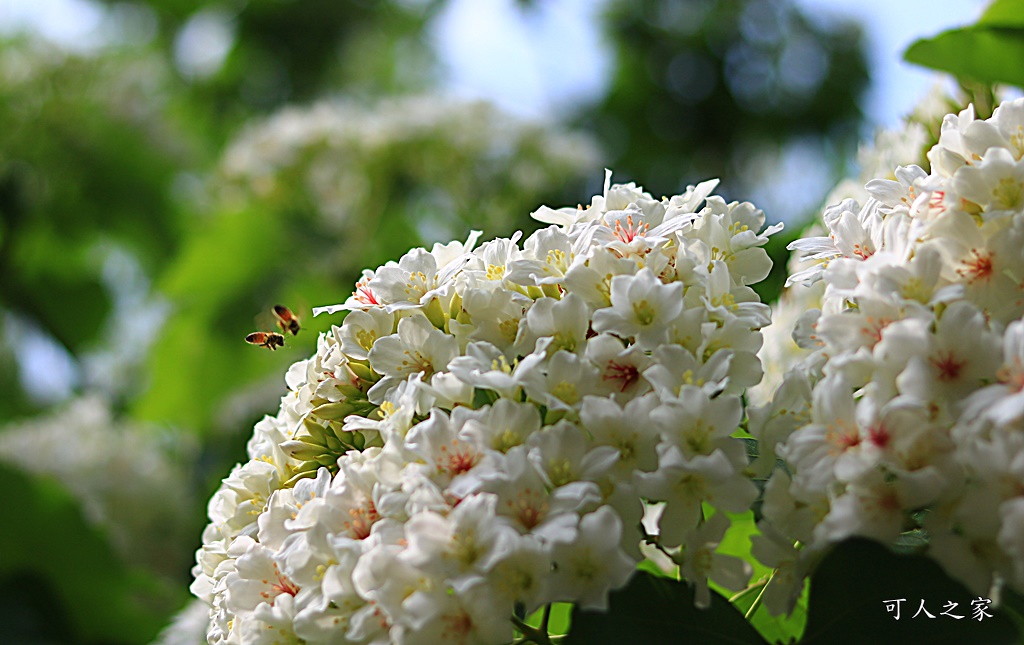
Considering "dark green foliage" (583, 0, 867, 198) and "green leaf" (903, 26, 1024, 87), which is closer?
"green leaf" (903, 26, 1024, 87)

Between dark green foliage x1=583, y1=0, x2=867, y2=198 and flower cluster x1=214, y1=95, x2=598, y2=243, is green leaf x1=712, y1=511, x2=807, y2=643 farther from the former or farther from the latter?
dark green foliage x1=583, y1=0, x2=867, y2=198

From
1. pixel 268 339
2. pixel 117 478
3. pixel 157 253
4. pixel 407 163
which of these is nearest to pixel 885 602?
pixel 268 339

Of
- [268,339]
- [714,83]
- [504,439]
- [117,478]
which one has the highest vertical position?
[714,83]

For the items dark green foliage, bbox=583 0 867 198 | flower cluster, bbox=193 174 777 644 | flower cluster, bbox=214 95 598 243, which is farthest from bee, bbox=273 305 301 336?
dark green foliage, bbox=583 0 867 198

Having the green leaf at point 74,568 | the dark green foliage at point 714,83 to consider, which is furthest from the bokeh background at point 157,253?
the dark green foliage at point 714,83

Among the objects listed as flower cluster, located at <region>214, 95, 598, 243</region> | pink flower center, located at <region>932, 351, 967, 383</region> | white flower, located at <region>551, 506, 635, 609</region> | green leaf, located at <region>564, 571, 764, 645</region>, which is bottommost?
green leaf, located at <region>564, 571, 764, 645</region>

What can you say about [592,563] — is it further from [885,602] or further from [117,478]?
[117,478]

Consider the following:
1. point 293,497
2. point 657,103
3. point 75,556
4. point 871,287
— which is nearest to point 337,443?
point 293,497
